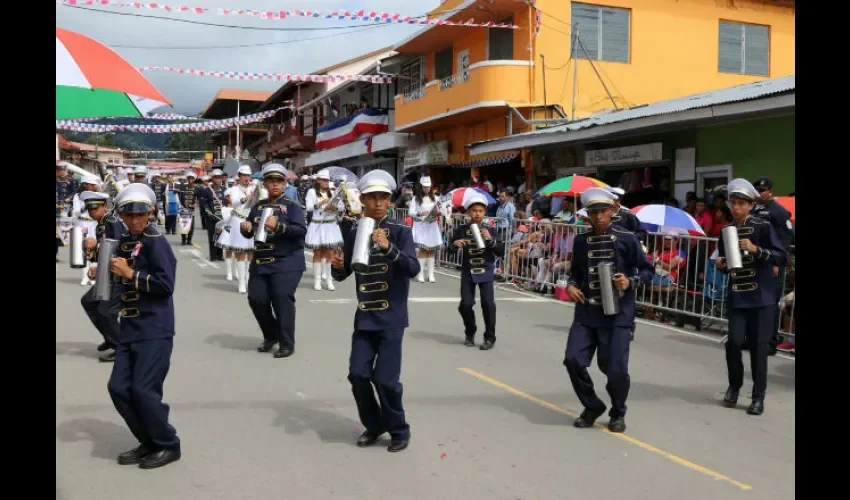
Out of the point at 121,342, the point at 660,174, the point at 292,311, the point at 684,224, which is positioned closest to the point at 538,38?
the point at 660,174

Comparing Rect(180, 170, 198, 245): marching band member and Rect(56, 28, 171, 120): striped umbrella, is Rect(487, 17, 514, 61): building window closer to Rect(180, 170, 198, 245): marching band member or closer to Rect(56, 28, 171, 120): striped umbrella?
Rect(180, 170, 198, 245): marching band member

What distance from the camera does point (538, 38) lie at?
2241 cm

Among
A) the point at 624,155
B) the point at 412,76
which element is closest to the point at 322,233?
the point at 624,155

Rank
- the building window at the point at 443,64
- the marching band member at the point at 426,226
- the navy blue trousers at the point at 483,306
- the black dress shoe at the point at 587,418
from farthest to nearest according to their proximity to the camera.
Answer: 1. the building window at the point at 443,64
2. the marching band member at the point at 426,226
3. the navy blue trousers at the point at 483,306
4. the black dress shoe at the point at 587,418

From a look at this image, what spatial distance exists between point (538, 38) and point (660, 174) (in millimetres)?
6520

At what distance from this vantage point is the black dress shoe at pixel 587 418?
20.5 ft

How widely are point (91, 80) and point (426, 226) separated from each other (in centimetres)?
1134

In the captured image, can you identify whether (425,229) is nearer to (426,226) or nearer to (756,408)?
(426,226)

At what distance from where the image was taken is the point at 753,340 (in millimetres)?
6949

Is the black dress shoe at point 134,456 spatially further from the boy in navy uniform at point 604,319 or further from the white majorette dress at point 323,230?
the white majorette dress at point 323,230

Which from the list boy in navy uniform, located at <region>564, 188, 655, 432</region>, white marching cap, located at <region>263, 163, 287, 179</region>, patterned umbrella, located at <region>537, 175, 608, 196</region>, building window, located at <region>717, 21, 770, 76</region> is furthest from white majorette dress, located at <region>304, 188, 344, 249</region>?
building window, located at <region>717, 21, 770, 76</region>

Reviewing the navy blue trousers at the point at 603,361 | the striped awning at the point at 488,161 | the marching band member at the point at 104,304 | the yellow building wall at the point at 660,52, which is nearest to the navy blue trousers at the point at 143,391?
the marching band member at the point at 104,304

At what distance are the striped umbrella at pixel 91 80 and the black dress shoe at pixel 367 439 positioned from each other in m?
2.62
